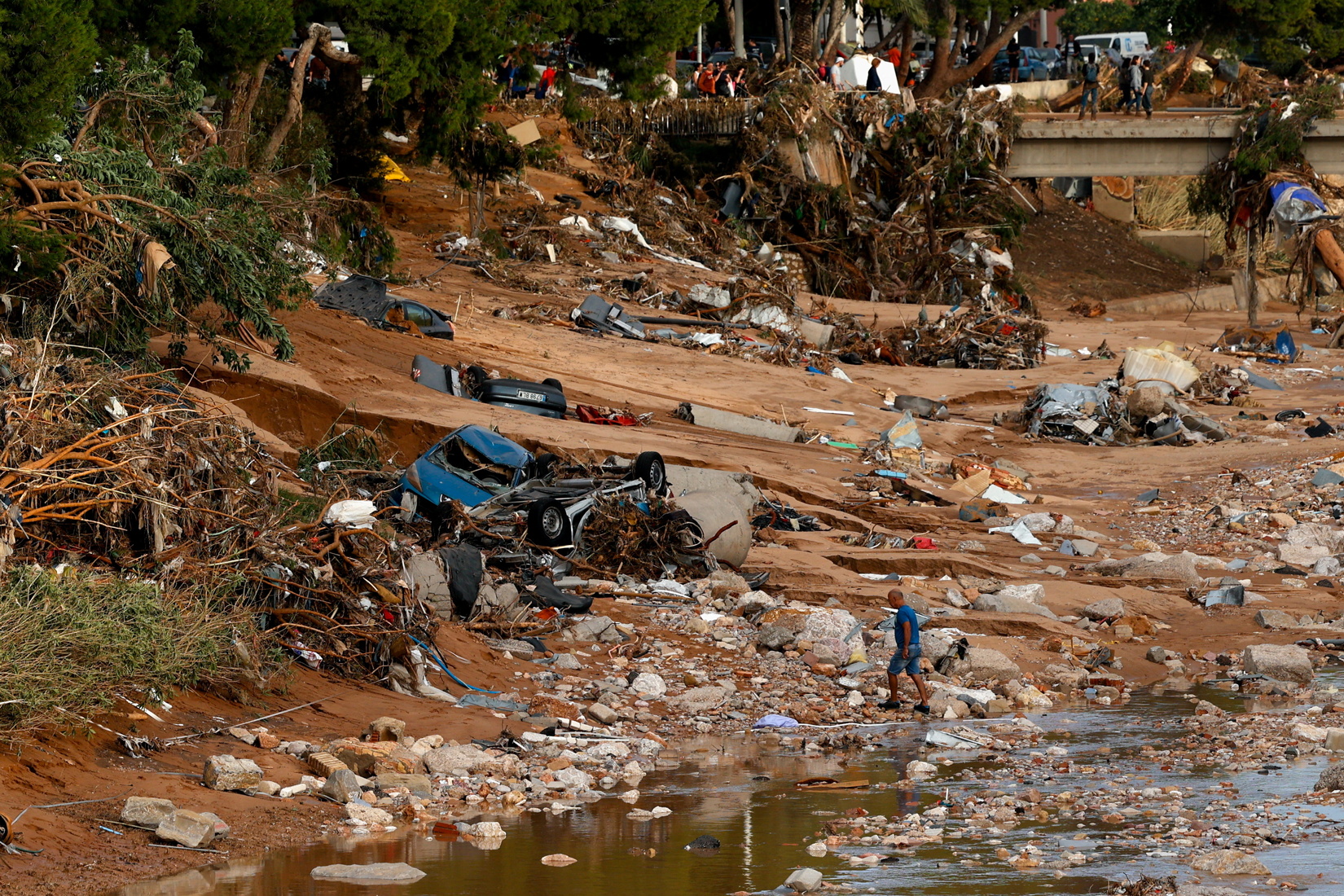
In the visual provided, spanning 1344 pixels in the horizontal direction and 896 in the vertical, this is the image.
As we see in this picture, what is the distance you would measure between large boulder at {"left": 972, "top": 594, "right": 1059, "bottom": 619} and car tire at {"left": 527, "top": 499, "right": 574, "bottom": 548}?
10.3 feet

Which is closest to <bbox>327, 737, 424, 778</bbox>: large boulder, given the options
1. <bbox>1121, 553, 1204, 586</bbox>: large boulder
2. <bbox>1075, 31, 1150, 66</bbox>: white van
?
<bbox>1121, 553, 1204, 586</bbox>: large boulder

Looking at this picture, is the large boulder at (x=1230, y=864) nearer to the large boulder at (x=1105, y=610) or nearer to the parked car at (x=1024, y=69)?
the large boulder at (x=1105, y=610)

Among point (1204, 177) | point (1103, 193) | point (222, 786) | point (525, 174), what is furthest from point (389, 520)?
point (1103, 193)

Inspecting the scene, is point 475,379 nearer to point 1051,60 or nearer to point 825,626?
point 825,626

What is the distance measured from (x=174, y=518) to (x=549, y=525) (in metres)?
3.44

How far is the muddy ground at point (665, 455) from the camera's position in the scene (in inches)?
271

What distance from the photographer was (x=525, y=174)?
2811cm

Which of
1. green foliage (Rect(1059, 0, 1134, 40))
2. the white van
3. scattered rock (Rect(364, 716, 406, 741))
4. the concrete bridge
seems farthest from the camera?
green foliage (Rect(1059, 0, 1134, 40))

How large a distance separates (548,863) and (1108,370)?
1782cm

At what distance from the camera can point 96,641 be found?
727 centimetres

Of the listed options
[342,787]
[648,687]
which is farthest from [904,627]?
[342,787]

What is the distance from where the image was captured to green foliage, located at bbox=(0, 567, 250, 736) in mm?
6887

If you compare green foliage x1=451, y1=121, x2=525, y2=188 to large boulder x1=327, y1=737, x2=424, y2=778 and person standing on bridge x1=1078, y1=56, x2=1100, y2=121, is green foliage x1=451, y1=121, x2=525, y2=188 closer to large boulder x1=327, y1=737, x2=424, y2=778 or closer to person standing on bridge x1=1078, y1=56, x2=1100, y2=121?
person standing on bridge x1=1078, y1=56, x2=1100, y2=121

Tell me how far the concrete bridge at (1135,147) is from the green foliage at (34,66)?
A: 2358cm
